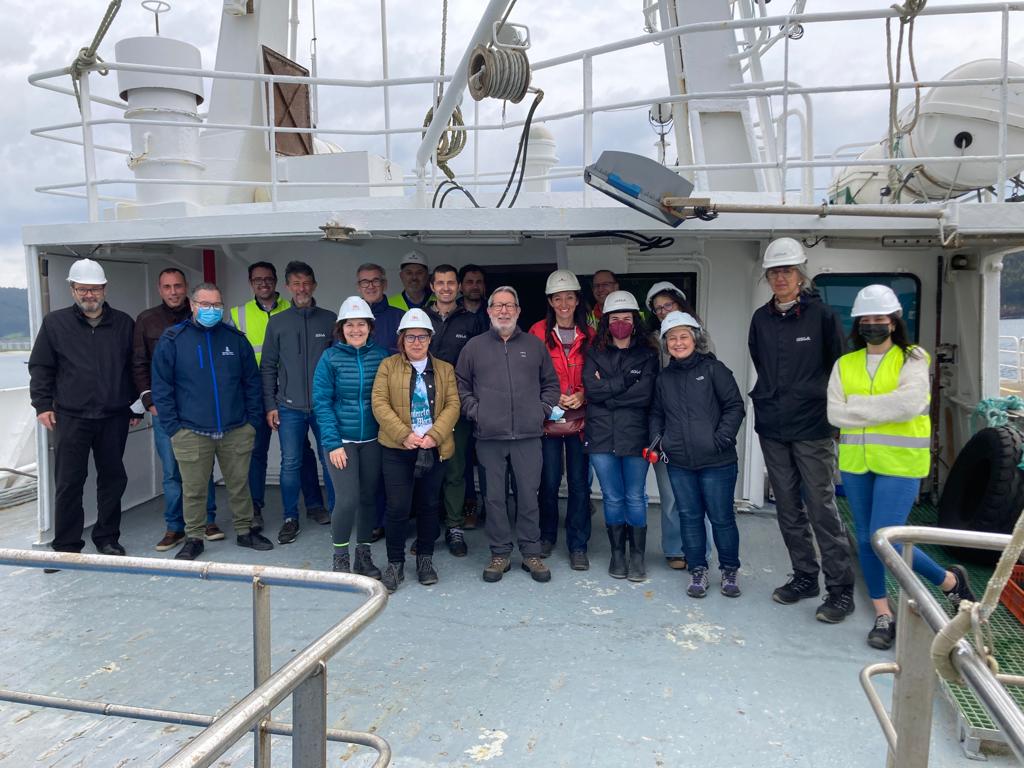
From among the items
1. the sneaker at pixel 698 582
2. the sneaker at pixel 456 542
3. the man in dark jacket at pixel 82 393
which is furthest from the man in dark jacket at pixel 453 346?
the man in dark jacket at pixel 82 393

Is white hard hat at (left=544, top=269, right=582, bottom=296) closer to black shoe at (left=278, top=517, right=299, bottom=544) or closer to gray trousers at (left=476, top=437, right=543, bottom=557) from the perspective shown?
gray trousers at (left=476, top=437, right=543, bottom=557)

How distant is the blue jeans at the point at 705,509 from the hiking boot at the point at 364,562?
1884 mm

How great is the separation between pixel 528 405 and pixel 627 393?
1.97 feet

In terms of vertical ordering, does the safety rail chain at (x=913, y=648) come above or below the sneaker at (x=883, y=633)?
above

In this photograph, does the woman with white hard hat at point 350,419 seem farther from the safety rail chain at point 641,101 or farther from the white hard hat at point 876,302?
the white hard hat at point 876,302

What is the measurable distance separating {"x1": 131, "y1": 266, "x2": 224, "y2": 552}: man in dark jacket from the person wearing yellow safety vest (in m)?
4.13

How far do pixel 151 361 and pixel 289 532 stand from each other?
151cm

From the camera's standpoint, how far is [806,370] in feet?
12.6

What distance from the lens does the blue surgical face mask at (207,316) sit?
464 cm

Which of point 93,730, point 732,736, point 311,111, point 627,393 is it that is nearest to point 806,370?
point 627,393

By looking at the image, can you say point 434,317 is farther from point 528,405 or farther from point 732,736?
point 732,736

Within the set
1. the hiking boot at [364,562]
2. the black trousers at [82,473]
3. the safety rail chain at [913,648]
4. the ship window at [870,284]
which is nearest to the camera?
the safety rail chain at [913,648]

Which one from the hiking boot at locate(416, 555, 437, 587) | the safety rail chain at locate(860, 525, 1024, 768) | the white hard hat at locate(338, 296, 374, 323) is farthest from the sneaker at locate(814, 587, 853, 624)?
the white hard hat at locate(338, 296, 374, 323)

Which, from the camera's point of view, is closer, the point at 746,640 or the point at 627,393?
the point at 746,640
